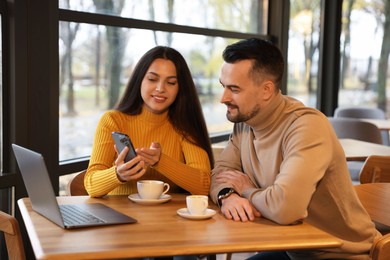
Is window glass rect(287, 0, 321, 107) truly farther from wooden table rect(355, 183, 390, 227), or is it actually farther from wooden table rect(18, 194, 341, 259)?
wooden table rect(18, 194, 341, 259)

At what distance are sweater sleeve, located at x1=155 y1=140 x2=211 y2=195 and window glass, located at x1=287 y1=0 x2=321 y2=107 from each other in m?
3.90

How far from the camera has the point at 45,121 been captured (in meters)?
3.38

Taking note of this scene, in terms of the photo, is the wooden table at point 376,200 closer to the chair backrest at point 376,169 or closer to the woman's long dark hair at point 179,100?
the chair backrest at point 376,169

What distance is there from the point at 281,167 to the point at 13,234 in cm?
95

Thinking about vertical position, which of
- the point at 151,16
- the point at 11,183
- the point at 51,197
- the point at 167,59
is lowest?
the point at 11,183

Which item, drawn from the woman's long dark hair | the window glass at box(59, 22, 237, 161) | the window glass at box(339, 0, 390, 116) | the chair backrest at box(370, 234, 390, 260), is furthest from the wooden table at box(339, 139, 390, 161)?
the window glass at box(339, 0, 390, 116)

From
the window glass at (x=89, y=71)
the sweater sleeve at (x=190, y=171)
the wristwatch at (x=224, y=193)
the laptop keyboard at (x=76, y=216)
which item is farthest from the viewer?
the window glass at (x=89, y=71)

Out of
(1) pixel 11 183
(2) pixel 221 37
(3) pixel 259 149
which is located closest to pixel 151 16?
(2) pixel 221 37

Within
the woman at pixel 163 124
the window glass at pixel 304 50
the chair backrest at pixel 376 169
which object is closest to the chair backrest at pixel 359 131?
the window glass at pixel 304 50

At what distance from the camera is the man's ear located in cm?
240

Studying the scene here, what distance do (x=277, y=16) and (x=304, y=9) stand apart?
0.61 meters

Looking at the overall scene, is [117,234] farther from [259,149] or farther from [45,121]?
[45,121]

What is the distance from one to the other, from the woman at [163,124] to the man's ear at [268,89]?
48 cm

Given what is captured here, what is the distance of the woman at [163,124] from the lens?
104 inches
